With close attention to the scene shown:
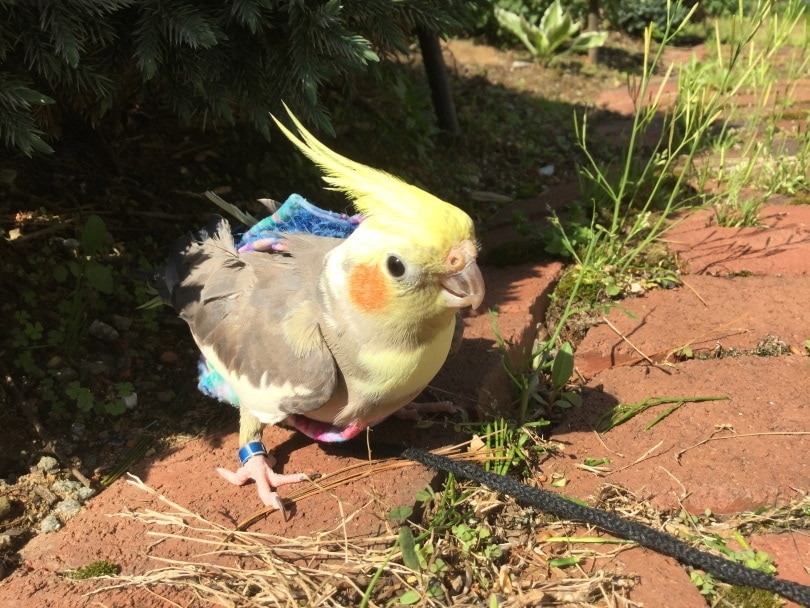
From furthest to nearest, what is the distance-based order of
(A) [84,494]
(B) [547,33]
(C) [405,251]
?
(B) [547,33], (A) [84,494], (C) [405,251]

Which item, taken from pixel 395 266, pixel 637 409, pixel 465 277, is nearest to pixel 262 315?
pixel 395 266

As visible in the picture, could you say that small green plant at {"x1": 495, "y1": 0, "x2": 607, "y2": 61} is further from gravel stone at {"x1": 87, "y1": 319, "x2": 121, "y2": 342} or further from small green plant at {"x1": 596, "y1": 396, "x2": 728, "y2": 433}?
gravel stone at {"x1": 87, "y1": 319, "x2": 121, "y2": 342}

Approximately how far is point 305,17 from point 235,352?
1.28m

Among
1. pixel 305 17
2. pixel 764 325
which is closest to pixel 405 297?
pixel 305 17

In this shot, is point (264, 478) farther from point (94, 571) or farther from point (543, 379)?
point (543, 379)

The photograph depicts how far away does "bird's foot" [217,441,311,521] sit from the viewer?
6.89ft

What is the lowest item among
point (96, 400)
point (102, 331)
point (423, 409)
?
point (423, 409)

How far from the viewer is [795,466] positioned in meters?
2.10

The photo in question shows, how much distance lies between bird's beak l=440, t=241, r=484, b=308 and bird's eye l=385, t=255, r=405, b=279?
0.12 meters

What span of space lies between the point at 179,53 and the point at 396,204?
1.19 m

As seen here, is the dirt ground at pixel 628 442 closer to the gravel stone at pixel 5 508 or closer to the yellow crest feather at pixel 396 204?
the gravel stone at pixel 5 508

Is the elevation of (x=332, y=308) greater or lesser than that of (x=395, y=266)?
lesser

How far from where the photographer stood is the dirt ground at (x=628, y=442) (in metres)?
1.93

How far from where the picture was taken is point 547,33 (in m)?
7.16
